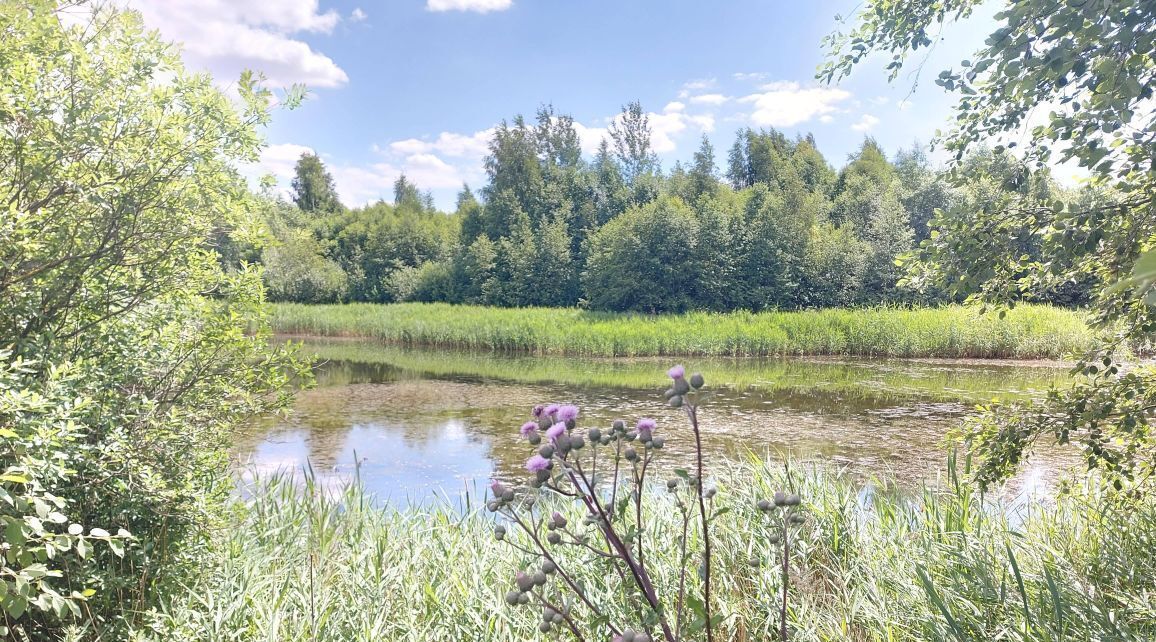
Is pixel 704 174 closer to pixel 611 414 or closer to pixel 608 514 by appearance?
pixel 611 414

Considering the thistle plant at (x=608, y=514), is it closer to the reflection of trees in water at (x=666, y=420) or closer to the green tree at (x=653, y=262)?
the reflection of trees in water at (x=666, y=420)

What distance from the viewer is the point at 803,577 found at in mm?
2623

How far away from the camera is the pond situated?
6.24 meters

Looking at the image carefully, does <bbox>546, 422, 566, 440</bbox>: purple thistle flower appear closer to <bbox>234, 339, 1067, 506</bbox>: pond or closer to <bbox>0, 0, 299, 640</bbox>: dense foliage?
<bbox>0, 0, 299, 640</bbox>: dense foliage

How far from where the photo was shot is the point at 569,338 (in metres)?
16.5

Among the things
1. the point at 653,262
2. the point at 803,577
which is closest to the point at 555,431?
the point at 803,577

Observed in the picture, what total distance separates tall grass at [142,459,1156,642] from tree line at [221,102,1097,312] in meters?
14.7

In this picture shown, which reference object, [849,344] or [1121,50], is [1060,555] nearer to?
[1121,50]

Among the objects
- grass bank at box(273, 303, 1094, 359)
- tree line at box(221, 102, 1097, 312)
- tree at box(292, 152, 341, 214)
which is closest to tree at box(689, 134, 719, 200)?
tree line at box(221, 102, 1097, 312)

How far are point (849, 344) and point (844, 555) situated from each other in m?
12.9

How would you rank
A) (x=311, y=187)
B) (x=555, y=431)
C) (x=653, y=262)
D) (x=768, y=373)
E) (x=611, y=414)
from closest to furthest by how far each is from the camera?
Answer: (x=555, y=431)
(x=611, y=414)
(x=768, y=373)
(x=653, y=262)
(x=311, y=187)

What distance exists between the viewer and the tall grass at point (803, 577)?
222 cm

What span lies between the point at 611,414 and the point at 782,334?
8070 mm

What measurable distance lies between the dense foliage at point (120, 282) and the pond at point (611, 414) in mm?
934
